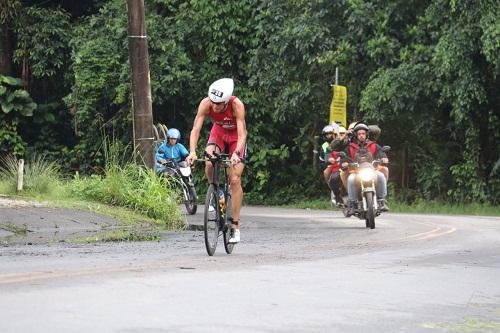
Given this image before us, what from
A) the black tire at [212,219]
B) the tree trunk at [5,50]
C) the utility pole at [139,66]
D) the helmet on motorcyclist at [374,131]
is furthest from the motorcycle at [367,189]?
the tree trunk at [5,50]

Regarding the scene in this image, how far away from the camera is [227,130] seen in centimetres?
1230

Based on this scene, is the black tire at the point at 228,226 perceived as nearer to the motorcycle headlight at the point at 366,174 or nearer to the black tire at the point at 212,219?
the black tire at the point at 212,219

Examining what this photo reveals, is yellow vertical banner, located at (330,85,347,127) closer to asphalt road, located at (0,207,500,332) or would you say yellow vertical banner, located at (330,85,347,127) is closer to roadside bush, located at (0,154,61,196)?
roadside bush, located at (0,154,61,196)

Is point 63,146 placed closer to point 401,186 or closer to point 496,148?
point 401,186

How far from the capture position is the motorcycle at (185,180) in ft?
73.5

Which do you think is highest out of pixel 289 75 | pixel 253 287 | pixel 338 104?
pixel 289 75

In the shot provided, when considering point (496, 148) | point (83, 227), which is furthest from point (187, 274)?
point (496, 148)

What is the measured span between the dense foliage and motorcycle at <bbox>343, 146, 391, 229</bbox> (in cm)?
775

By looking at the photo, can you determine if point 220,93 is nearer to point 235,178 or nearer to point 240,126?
point 240,126

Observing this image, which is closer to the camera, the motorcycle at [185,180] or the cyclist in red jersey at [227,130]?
the cyclist in red jersey at [227,130]

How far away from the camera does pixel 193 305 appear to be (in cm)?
753

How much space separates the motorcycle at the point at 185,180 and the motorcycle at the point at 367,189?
4.95 m

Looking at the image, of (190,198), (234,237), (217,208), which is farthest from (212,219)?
(190,198)

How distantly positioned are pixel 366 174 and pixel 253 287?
9318 millimetres
